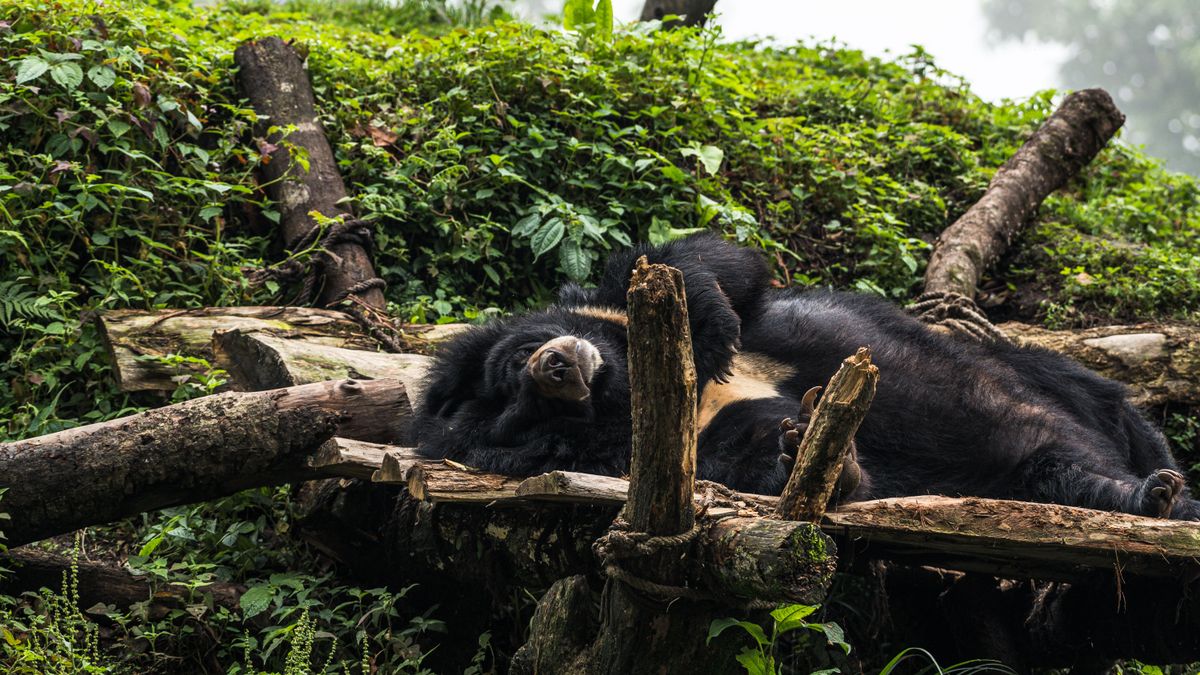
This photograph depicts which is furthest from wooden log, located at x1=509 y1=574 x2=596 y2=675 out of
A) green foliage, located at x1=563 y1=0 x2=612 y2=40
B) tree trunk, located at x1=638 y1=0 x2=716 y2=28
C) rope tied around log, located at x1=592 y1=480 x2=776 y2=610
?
tree trunk, located at x1=638 y1=0 x2=716 y2=28

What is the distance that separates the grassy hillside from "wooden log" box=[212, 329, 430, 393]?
6.6 inches

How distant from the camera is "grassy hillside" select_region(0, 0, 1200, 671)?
4.20 m

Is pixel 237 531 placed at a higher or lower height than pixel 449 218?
lower

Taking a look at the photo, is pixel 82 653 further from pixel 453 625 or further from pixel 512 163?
pixel 512 163

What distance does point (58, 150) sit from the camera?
183 inches

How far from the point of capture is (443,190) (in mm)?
5207

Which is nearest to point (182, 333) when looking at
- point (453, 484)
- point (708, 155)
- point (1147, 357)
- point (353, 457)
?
point (353, 457)

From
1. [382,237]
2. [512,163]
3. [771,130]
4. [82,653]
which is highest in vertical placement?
[771,130]

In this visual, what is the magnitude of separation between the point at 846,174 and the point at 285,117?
9.97 ft

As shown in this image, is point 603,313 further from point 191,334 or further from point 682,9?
point 682,9

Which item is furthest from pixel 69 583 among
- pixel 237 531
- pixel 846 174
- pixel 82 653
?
pixel 846 174

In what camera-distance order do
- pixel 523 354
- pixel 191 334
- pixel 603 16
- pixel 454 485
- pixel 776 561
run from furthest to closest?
pixel 603 16
pixel 191 334
pixel 523 354
pixel 454 485
pixel 776 561

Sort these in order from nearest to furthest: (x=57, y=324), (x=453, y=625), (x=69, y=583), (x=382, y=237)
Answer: (x=69, y=583) → (x=453, y=625) → (x=57, y=324) → (x=382, y=237)

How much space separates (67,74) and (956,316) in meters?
4.01
